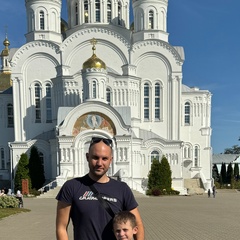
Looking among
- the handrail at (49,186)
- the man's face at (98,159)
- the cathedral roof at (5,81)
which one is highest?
the cathedral roof at (5,81)

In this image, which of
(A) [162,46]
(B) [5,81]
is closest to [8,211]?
(A) [162,46]

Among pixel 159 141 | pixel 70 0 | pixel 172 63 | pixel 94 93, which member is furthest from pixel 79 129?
pixel 70 0

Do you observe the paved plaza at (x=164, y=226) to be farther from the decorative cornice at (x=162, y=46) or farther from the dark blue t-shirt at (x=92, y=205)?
the decorative cornice at (x=162, y=46)

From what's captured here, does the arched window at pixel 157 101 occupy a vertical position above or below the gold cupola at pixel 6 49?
below

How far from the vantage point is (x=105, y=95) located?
29922mm

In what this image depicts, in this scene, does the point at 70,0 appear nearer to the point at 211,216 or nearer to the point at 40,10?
the point at 40,10

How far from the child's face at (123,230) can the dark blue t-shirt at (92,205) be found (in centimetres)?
11

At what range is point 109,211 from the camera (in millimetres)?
3260

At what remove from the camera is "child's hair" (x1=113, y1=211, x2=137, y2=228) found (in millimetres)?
3141

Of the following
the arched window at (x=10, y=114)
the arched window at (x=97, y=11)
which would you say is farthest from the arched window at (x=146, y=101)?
the arched window at (x=10, y=114)

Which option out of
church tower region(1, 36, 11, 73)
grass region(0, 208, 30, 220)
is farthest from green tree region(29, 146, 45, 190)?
church tower region(1, 36, 11, 73)

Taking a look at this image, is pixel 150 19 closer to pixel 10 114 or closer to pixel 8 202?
pixel 10 114

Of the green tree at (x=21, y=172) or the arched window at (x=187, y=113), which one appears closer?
the green tree at (x=21, y=172)

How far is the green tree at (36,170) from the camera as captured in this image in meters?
29.6
